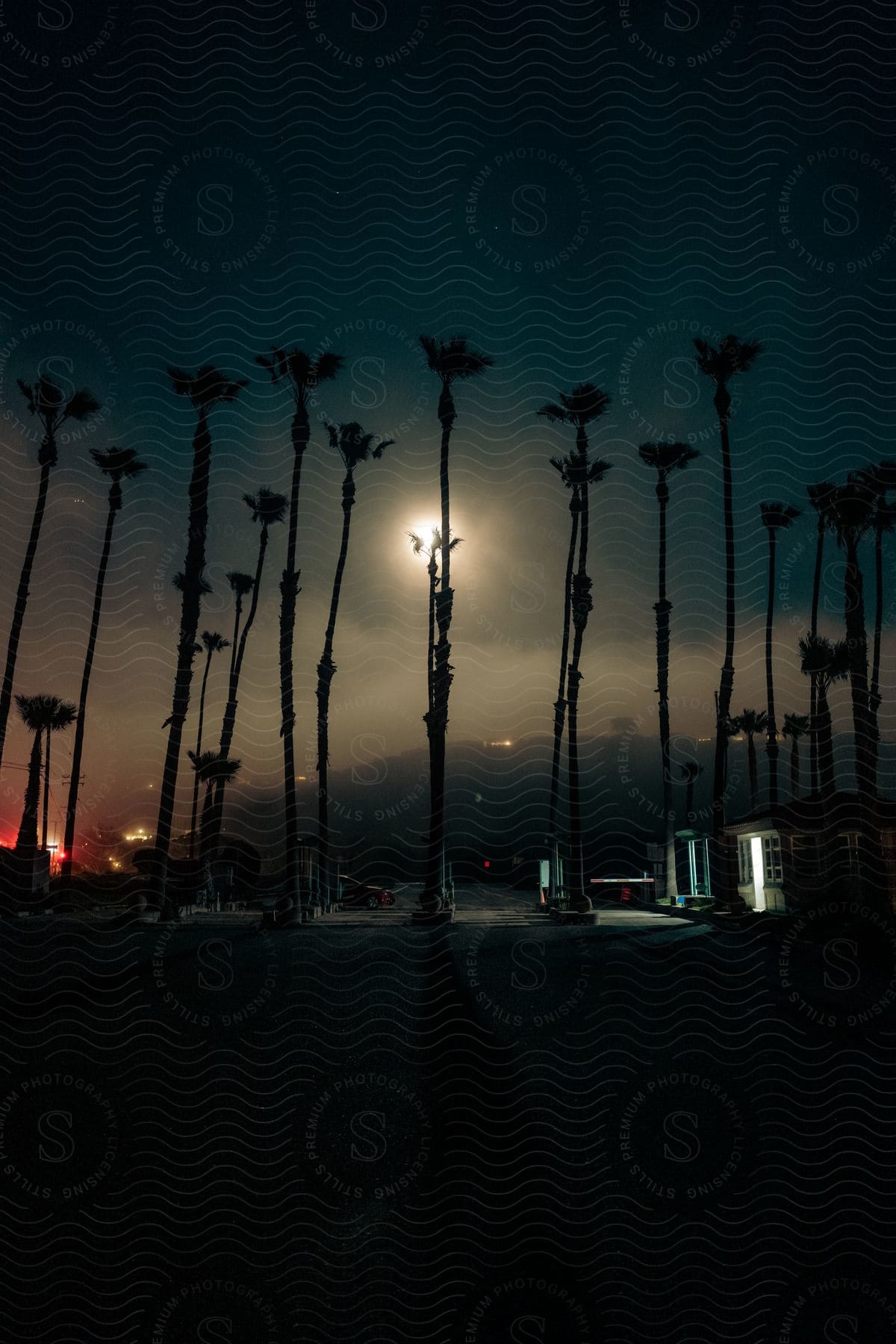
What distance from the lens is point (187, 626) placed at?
77.9 ft

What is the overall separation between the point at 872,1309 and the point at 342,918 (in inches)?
971

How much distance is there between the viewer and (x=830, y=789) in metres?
24.7

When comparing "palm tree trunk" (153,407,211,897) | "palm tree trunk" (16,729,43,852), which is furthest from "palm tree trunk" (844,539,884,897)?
"palm tree trunk" (16,729,43,852)

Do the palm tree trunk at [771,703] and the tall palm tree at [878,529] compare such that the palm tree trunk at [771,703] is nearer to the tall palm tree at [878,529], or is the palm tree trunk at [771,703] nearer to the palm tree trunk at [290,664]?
the tall palm tree at [878,529]

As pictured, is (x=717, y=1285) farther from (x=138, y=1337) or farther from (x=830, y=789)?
(x=830, y=789)

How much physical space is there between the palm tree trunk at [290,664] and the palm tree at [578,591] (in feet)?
28.7

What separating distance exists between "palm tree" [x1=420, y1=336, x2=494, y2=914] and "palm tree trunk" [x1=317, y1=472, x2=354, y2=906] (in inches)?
204

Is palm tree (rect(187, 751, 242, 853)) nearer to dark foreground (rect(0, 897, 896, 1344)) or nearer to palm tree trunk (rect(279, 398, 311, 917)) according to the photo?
palm tree trunk (rect(279, 398, 311, 917))

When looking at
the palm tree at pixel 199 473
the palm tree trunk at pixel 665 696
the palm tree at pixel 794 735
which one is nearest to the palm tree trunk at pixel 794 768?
the palm tree at pixel 794 735

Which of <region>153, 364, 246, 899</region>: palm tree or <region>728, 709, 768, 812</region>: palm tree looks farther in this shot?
<region>728, 709, 768, 812</region>: palm tree

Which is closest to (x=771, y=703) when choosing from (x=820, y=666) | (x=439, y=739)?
(x=820, y=666)

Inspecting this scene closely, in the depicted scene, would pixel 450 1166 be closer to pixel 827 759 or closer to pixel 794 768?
pixel 827 759

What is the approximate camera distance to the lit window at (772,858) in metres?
Result: 25.5

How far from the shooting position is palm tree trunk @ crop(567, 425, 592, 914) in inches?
1010
